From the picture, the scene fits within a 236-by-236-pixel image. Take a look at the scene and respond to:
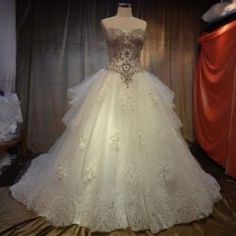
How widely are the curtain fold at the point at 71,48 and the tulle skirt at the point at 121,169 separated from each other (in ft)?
4.36

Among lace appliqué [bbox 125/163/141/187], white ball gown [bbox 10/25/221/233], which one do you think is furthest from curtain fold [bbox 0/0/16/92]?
lace appliqué [bbox 125/163/141/187]

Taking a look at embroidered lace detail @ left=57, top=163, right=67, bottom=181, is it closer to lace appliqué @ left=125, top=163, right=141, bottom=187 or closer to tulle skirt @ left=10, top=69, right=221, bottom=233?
tulle skirt @ left=10, top=69, right=221, bottom=233

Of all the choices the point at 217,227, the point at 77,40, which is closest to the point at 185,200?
the point at 217,227

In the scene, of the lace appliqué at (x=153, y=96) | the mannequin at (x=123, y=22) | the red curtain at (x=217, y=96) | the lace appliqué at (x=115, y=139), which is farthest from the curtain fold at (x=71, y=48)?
the lace appliqué at (x=115, y=139)

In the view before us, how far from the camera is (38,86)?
3389 mm

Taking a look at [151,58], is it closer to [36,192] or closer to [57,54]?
[57,54]

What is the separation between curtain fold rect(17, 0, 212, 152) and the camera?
330cm

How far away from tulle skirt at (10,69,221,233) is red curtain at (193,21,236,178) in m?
0.83

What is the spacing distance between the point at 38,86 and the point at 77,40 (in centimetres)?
69

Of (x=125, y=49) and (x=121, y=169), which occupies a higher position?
(x=125, y=49)

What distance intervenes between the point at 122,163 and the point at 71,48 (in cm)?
195

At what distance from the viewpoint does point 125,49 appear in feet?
6.74

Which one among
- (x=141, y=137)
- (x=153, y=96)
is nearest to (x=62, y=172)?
(x=141, y=137)

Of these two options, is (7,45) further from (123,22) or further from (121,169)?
(121,169)
